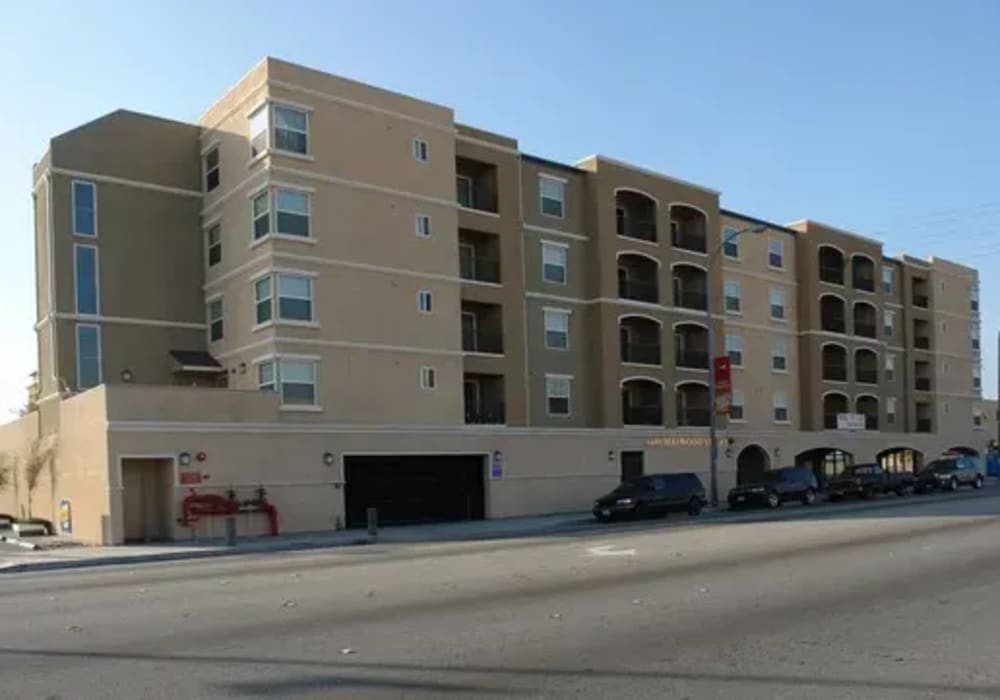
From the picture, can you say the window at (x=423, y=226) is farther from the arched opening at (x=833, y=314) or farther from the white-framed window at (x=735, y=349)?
the arched opening at (x=833, y=314)

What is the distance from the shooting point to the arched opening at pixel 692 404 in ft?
159

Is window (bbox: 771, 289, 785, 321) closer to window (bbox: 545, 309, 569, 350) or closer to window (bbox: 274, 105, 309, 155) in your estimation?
window (bbox: 545, 309, 569, 350)

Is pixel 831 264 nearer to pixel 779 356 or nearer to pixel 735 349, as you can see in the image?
pixel 779 356

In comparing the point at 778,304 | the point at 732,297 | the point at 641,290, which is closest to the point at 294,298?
the point at 641,290

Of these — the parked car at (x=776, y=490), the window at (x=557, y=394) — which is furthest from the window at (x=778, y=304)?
the window at (x=557, y=394)

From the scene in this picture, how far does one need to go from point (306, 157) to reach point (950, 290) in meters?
52.9

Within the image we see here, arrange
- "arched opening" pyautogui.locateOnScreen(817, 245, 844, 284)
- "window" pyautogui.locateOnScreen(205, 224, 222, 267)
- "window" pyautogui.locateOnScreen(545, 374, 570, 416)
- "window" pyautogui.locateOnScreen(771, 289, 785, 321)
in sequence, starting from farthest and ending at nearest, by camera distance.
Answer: "arched opening" pyautogui.locateOnScreen(817, 245, 844, 284) → "window" pyautogui.locateOnScreen(771, 289, 785, 321) → "window" pyautogui.locateOnScreen(545, 374, 570, 416) → "window" pyautogui.locateOnScreen(205, 224, 222, 267)

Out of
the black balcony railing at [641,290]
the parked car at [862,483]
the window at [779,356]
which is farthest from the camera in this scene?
the window at [779,356]

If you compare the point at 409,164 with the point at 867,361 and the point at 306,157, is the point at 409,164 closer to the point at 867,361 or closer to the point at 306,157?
the point at 306,157

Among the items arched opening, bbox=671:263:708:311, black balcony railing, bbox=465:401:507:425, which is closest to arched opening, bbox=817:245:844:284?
arched opening, bbox=671:263:708:311

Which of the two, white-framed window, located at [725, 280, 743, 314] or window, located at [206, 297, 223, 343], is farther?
white-framed window, located at [725, 280, 743, 314]

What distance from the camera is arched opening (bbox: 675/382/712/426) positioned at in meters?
48.4

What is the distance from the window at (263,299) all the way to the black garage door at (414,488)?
552cm

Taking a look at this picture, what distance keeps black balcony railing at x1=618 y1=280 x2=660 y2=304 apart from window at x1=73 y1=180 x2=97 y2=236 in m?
22.3
